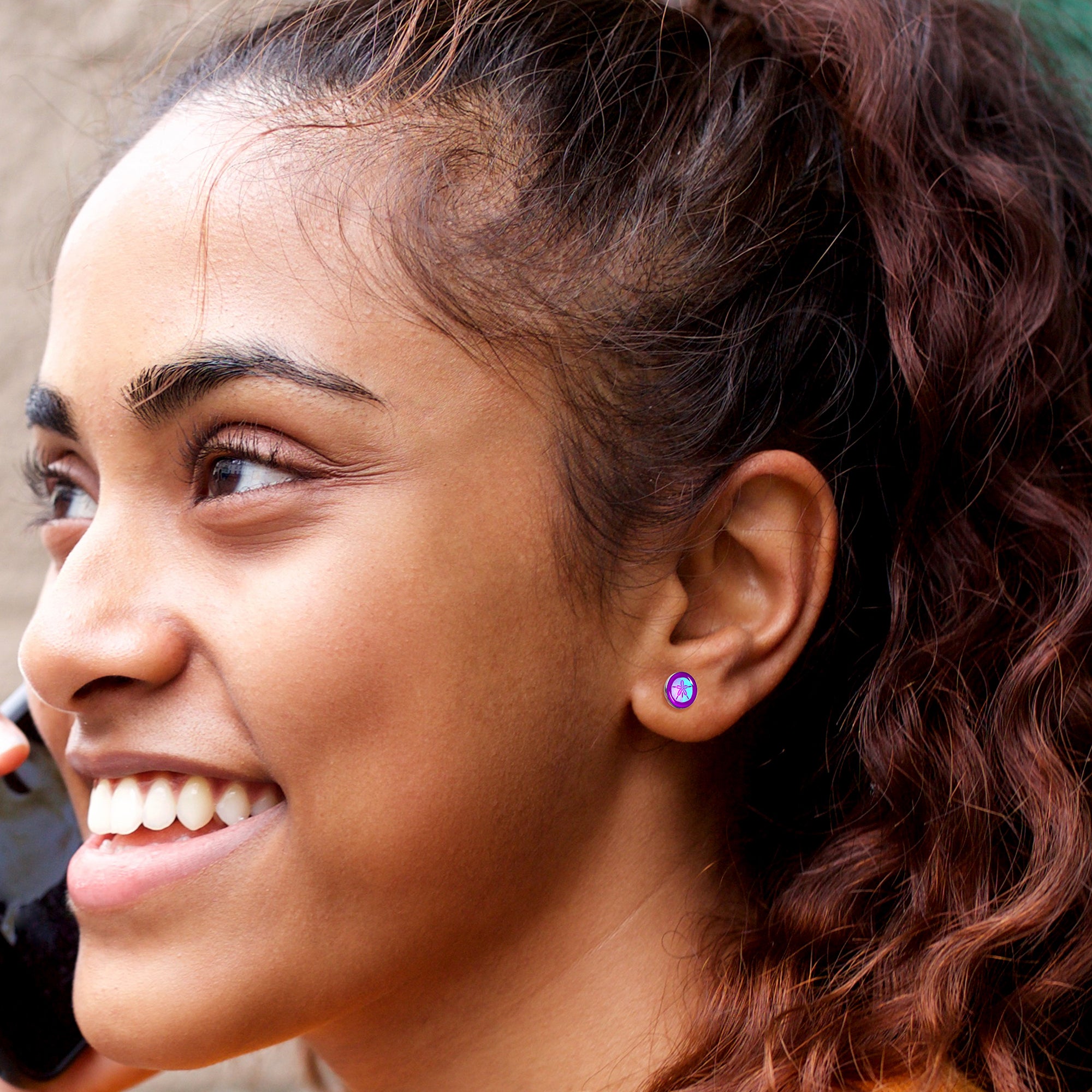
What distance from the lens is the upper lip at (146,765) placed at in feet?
4.00

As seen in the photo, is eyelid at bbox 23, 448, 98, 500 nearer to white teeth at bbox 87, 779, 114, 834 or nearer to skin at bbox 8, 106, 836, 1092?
skin at bbox 8, 106, 836, 1092

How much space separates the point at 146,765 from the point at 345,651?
0.80 ft

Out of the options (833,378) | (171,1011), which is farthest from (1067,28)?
(171,1011)

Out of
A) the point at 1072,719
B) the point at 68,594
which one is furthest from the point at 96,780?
the point at 1072,719

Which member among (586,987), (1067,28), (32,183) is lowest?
(586,987)

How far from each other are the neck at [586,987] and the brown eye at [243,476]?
0.50 m

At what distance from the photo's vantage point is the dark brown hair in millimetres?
1309

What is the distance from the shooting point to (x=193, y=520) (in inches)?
49.8

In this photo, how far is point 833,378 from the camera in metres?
1.47

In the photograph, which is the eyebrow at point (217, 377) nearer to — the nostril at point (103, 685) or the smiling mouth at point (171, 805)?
the nostril at point (103, 685)

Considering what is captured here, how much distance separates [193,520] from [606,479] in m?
0.42

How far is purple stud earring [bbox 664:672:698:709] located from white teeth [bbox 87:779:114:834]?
1.93 feet

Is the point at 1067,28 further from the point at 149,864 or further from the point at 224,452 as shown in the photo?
the point at 149,864

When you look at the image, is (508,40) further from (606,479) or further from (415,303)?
(606,479)
